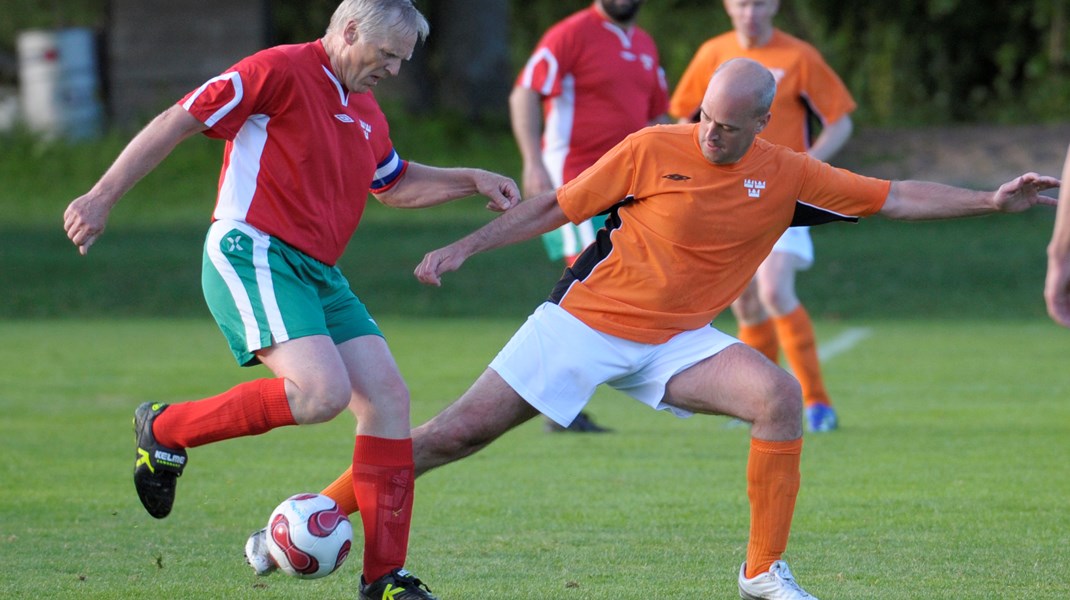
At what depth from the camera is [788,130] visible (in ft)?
29.9

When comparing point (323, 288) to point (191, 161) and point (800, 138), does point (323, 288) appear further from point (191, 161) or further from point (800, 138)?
point (191, 161)

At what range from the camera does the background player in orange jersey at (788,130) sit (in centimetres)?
903

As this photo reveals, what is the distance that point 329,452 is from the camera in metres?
8.55

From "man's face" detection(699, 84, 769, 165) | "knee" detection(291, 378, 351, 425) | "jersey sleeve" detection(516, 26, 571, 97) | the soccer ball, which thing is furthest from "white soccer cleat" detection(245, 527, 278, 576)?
"jersey sleeve" detection(516, 26, 571, 97)

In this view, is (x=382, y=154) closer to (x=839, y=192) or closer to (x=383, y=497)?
(x=383, y=497)

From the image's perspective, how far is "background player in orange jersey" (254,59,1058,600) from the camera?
17.0 feet

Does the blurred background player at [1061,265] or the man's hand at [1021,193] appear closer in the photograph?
the blurred background player at [1061,265]

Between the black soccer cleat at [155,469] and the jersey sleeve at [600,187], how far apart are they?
61.3 inches

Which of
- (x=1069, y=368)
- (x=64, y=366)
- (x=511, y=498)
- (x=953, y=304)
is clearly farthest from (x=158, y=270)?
(x=511, y=498)

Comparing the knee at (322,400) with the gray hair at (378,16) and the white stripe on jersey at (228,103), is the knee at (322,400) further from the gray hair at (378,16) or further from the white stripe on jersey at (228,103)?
the gray hair at (378,16)

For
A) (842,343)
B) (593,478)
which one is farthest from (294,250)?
(842,343)

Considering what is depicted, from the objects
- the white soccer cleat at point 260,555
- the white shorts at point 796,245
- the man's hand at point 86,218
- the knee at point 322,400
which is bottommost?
the white shorts at point 796,245

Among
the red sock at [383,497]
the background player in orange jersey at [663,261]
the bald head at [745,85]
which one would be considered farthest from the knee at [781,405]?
the red sock at [383,497]

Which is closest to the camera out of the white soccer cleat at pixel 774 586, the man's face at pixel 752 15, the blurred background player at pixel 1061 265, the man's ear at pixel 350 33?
the blurred background player at pixel 1061 265
